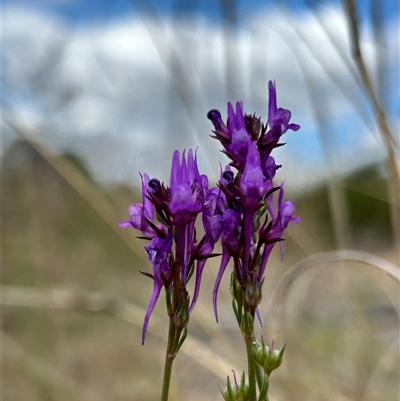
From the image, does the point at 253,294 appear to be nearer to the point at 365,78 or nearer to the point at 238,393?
the point at 238,393

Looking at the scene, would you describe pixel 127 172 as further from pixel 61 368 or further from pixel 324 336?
pixel 324 336

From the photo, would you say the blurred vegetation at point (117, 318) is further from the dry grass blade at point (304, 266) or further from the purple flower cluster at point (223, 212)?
the purple flower cluster at point (223, 212)

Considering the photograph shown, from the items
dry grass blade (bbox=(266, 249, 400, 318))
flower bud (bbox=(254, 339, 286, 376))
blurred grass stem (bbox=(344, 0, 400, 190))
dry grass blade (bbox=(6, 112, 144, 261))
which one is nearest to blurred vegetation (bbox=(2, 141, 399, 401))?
dry grass blade (bbox=(266, 249, 400, 318))

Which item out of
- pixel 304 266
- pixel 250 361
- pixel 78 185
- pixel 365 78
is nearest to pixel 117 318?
pixel 78 185

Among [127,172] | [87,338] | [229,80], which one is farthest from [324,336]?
[229,80]

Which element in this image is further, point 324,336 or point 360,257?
point 324,336

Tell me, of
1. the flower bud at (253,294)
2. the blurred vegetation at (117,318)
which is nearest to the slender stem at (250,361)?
the flower bud at (253,294)
